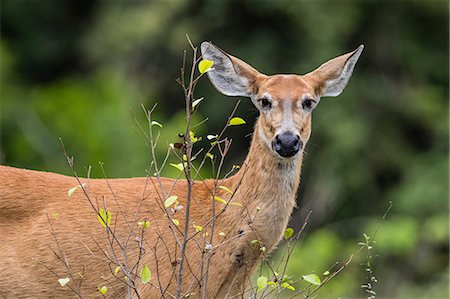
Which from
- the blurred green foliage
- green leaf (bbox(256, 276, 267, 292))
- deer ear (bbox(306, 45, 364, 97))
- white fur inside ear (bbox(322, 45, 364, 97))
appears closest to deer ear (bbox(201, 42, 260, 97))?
deer ear (bbox(306, 45, 364, 97))

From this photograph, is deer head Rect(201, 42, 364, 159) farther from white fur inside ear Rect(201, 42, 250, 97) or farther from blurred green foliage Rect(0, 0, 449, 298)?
blurred green foliage Rect(0, 0, 449, 298)

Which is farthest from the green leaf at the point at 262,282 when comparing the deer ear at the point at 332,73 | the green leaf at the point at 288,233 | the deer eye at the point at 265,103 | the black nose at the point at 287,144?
the deer ear at the point at 332,73

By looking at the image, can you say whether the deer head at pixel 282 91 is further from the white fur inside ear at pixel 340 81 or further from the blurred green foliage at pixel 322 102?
the blurred green foliage at pixel 322 102

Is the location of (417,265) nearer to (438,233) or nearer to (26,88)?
(438,233)

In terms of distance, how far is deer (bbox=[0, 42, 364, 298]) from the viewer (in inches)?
276

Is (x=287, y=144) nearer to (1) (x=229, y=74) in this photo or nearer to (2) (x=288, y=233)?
(2) (x=288, y=233)

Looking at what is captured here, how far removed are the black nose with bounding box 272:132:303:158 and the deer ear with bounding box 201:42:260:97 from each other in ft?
1.97

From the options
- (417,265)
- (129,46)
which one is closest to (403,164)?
(417,265)

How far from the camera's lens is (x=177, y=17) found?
17953 millimetres

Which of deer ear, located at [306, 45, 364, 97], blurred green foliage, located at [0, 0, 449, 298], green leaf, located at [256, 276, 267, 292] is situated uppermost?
deer ear, located at [306, 45, 364, 97]

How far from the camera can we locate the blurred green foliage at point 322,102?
1516 cm

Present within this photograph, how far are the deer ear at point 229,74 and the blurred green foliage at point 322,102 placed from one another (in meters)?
7.28

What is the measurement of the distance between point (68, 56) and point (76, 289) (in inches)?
543

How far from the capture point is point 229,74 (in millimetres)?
7410
